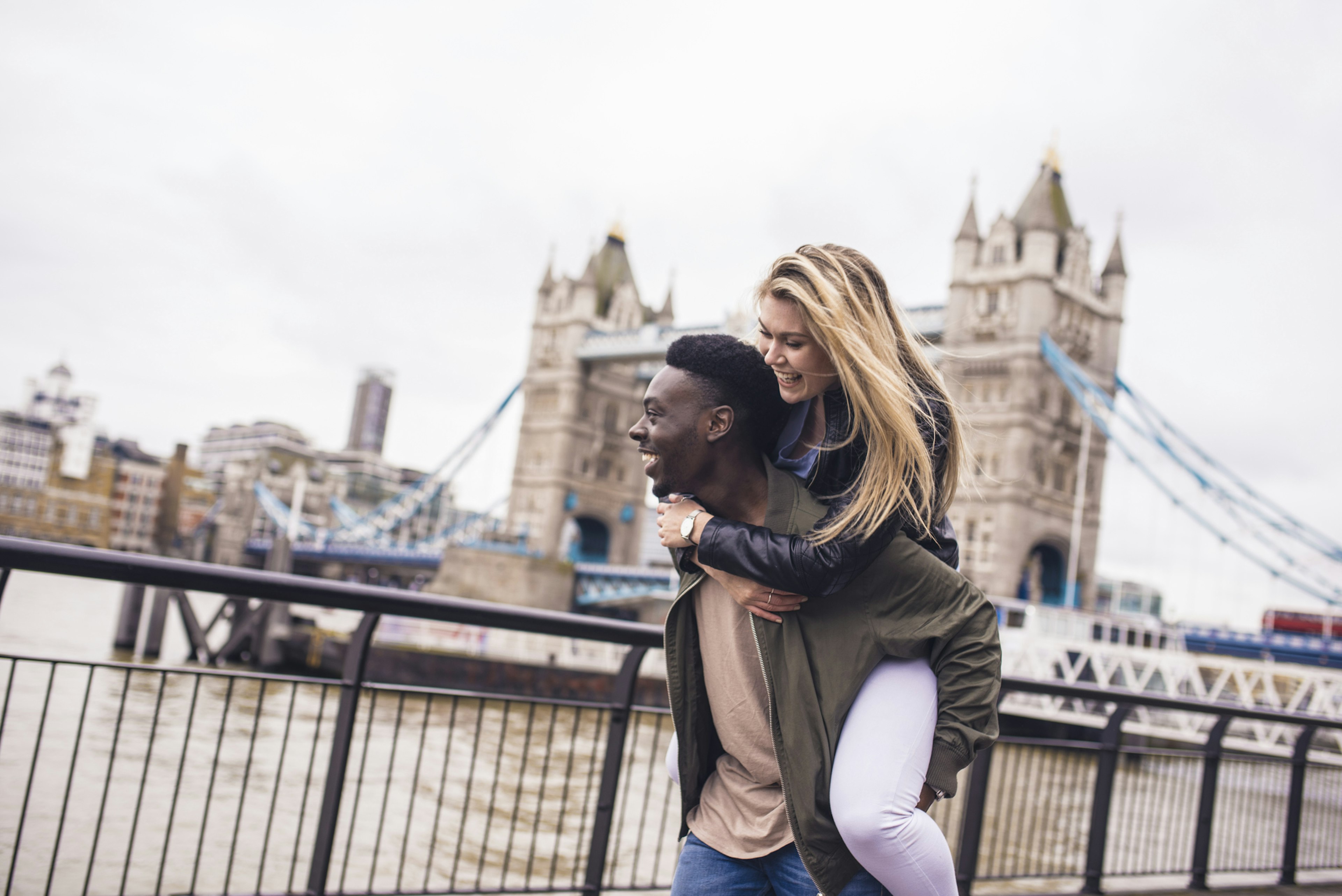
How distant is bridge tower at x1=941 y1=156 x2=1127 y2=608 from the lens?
30.0 m

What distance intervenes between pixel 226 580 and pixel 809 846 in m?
A: 1.50

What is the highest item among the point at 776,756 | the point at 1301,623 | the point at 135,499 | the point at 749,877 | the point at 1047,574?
the point at 1047,574

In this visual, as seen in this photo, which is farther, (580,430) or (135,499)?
(135,499)

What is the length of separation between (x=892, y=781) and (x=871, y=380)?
52 cm

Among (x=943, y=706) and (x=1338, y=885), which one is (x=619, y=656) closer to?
(x=1338, y=885)

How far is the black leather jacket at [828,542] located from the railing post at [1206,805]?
374 cm

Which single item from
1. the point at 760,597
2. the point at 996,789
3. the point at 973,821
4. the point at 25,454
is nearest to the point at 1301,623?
the point at 996,789

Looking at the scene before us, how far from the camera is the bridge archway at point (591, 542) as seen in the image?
4503cm

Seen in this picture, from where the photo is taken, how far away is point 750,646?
1.54 m

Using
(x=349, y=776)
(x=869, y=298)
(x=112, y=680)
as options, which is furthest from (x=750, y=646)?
(x=112, y=680)

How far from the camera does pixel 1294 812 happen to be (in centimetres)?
502

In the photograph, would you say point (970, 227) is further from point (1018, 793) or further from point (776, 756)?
point (776, 756)

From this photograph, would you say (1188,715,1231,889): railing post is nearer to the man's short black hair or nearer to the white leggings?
the white leggings

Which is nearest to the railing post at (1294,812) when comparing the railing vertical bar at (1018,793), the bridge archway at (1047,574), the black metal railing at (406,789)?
the black metal railing at (406,789)
